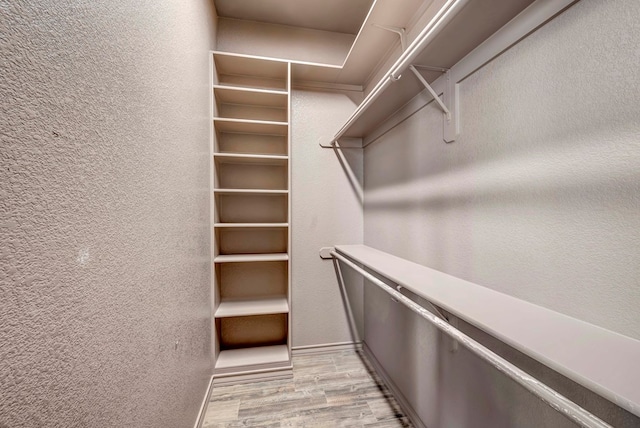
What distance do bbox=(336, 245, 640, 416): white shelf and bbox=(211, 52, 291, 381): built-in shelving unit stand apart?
126 centimetres

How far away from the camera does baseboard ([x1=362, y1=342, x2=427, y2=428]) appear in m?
1.38

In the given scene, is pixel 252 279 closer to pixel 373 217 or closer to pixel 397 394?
pixel 373 217

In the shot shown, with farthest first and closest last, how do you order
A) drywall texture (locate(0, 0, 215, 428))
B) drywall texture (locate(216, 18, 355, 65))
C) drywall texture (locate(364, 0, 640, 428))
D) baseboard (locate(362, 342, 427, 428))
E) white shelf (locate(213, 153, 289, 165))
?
drywall texture (locate(216, 18, 355, 65)), white shelf (locate(213, 153, 289, 165)), baseboard (locate(362, 342, 427, 428)), drywall texture (locate(364, 0, 640, 428)), drywall texture (locate(0, 0, 215, 428))

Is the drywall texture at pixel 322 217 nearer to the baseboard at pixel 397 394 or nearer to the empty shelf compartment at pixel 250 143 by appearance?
the empty shelf compartment at pixel 250 143

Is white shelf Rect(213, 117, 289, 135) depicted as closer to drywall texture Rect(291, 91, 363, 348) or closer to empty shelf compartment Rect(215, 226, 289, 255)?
drywall texture Rect(291, 91, 363, 348)

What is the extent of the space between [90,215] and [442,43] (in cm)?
117

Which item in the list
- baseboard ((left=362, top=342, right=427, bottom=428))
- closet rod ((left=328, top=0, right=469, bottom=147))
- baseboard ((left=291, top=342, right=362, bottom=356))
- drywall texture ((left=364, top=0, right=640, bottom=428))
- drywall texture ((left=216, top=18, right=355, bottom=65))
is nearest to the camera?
drywall texture ((left=364, top=0, right=640, bottom=428))

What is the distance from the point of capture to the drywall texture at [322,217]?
2.11 m

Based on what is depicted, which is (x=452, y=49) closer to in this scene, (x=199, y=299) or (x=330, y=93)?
(x=330, y=93)

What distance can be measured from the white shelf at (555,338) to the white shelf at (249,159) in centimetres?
129

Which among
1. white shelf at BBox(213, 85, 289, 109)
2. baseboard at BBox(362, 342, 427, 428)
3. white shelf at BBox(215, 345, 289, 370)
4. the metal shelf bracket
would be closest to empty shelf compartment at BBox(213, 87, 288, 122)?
white shelf at BBox(213, 85, 289, 109)

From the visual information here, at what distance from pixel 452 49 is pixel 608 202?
70 cm

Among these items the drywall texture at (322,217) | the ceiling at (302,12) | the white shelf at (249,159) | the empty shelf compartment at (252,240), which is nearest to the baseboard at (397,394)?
the drywall texture at (322,217)

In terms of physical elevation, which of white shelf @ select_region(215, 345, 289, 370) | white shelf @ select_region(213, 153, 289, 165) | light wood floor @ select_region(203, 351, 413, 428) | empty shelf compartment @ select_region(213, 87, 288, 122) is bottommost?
light wood floor @ select_region(203, 351, 413, 428)
